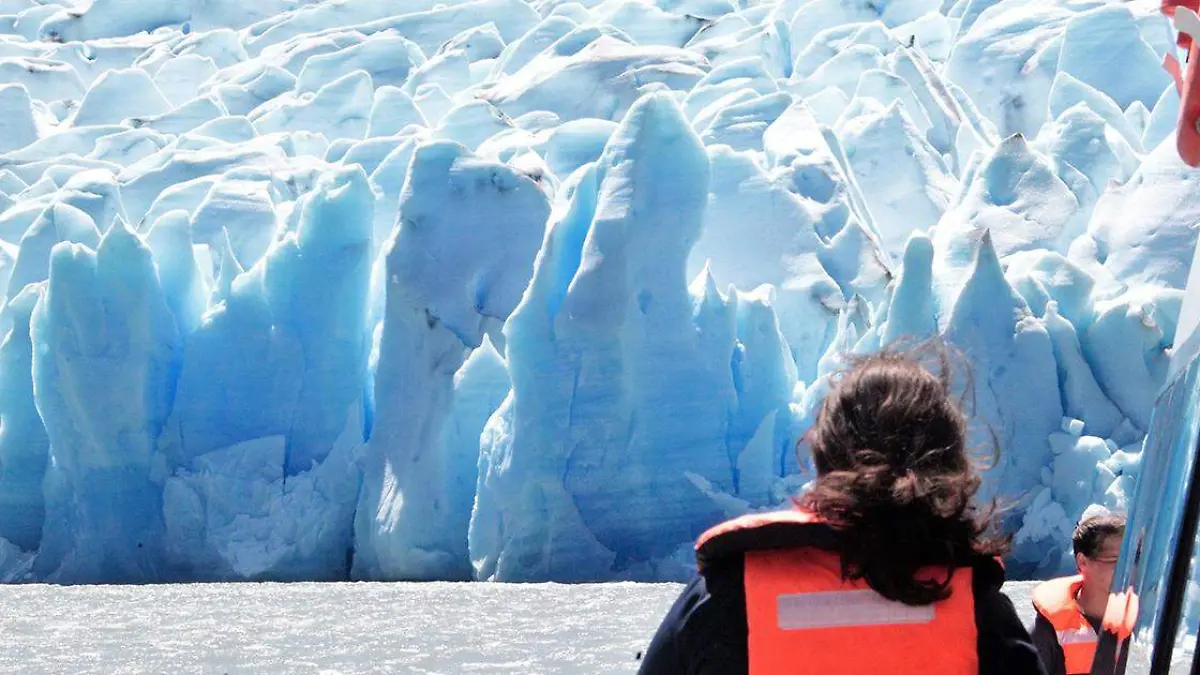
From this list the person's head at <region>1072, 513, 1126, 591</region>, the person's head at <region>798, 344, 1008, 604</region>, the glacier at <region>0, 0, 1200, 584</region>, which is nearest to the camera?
the person's head at <region>798, 344, 1008, 604</region>

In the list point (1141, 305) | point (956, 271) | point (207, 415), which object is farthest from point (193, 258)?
point (1141, 305)

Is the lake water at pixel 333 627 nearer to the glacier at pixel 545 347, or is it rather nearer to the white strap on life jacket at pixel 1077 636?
the glacier at pixel 545 347

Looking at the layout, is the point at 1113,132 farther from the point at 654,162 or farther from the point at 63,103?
the point at 63,103

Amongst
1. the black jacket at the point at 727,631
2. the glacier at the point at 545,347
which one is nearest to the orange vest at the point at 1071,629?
the black jacket at the point at 727,631

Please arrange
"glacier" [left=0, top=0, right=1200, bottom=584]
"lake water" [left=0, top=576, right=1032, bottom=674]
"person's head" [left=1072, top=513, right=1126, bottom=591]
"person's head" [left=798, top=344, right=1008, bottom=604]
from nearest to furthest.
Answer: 1. "person's head" [left=798, top=344, right=1008, bottom=604]
2. "person's head" [left=1072, top=513, right=1126, bottom=591]
3. "lake water" [left=0, top=576, right=1032, bottom=674]
4. "glacier" [left=0, top=0, right=1200, bottom=584]

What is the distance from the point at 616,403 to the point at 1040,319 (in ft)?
7.68

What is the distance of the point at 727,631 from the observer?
4.27 feet

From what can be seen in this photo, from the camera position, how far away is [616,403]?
9305 millimetres

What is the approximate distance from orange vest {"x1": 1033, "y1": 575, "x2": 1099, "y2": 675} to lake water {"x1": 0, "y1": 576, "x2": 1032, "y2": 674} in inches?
165

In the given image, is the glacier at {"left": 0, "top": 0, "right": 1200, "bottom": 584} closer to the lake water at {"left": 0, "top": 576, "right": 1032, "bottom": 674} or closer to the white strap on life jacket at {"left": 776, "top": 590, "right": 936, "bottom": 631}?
the lake water at {"left": 0, "top": 576, "right": 1032, "bottom": 674}

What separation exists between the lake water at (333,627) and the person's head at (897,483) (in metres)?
5.21

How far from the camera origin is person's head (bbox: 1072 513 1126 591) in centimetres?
219

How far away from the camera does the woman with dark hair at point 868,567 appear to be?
127cm

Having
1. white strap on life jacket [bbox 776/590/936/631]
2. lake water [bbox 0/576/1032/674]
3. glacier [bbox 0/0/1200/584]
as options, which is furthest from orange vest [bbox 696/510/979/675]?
glacier [bbox 0/0/1200/584]
